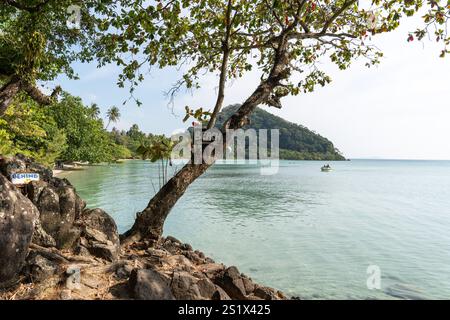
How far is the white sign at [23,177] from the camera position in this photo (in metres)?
5.78

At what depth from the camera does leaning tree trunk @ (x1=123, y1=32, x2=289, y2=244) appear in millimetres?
7527

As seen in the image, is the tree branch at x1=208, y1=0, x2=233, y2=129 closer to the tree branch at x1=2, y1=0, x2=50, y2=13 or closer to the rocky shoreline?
the rocky shoreline

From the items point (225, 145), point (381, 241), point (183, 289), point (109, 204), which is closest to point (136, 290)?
point (183, 289)

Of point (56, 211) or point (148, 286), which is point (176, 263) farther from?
point (56, 211)

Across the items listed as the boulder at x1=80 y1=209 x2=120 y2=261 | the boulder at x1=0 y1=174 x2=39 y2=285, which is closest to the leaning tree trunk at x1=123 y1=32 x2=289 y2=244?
the boulder at x1=80 y1=209 x2=120 y2=261

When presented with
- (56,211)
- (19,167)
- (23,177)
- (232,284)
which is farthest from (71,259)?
(232,284)

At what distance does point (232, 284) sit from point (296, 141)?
172 meters

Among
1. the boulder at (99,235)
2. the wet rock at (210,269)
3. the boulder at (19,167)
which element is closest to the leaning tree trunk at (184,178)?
the boulder at (99,235)

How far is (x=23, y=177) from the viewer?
19.2 ft

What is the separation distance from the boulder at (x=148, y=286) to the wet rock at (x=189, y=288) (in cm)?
15

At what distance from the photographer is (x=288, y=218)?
2195cm

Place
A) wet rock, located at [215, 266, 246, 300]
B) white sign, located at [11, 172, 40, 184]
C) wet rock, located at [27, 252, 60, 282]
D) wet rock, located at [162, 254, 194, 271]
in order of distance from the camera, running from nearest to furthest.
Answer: wet rock, located at [27, 252, 60, 282], wet rock, located at [215, 266, 246, 300], white sign, located at [11, 172, 40, 184], wet rock, located at [162, 254, 194, 271]

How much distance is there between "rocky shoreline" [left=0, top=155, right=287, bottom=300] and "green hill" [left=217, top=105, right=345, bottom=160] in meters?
152

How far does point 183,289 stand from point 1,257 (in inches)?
91.7
